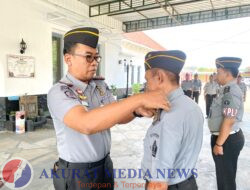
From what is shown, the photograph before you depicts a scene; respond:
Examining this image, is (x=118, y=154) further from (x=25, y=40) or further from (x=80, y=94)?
(x=25, y=40)

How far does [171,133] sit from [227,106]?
104 cm

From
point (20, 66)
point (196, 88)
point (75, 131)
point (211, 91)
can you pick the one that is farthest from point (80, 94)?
point (196, 88)

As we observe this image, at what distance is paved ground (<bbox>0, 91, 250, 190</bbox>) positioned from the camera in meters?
2.80

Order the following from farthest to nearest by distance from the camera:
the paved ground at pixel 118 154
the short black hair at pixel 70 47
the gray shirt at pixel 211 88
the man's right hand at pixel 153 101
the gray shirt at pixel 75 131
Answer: the gray shirt at pixel 211 88 → the paved ground at pixel 118 154 → the short black hair at pixel 70 47 → the gray shirt at pixel 75 131 → the man's right hand at pixel 153 101

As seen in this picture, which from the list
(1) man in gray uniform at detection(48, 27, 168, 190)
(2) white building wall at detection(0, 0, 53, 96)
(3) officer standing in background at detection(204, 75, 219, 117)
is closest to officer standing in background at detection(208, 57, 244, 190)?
(1) man in gray uniform at detection(48, 27, 168, 190)

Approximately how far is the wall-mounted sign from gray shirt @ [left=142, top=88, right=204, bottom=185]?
509 centimetres

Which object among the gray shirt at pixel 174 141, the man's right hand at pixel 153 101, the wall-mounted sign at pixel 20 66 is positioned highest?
the wall-mounted sign at pixel 20 66

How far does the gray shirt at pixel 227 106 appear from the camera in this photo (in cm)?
186

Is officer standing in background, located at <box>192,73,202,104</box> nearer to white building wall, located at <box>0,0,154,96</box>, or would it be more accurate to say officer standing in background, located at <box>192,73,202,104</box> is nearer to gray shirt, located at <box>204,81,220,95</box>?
gray shirt, located at <box>204,81,220,95</box>

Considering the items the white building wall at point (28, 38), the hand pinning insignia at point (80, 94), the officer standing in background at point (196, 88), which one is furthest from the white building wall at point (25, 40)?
the officer standing in background at point (196, 88)

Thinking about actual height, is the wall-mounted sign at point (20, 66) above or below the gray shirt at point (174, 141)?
above

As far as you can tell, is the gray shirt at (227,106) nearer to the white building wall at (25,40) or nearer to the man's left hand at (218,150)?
the man's left hand at (218,150)

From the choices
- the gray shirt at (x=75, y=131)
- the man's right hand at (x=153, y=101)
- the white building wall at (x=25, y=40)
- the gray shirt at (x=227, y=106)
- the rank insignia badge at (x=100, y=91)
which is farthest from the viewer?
the white building wall at (x=25, y=40)

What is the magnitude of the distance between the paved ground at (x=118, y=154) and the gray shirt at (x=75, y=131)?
165 cm
